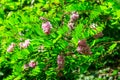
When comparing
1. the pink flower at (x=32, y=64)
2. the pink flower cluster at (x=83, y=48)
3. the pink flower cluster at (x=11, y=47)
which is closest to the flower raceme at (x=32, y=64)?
the pink flower at (x=32, y=64)

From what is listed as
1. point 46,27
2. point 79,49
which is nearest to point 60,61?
point 79,49

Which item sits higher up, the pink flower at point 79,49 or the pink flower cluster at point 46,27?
the pink flower cluster at point 46,27

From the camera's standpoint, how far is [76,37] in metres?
2.08

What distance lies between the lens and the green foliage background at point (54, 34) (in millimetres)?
2182

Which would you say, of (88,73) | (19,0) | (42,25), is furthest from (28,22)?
(88,73)

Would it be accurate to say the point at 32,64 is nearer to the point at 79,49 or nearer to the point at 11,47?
the point at 11,47

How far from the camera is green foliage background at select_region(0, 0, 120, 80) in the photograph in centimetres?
218

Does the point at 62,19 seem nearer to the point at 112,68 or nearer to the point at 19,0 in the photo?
the point at 19,0

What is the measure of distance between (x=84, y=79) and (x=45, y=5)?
4.59 feet

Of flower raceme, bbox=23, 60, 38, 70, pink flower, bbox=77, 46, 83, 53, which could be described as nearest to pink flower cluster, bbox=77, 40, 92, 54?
pink flower, bbox=77, 46, 83, 53

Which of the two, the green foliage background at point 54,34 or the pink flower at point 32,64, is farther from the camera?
the pink flower at point 32,64

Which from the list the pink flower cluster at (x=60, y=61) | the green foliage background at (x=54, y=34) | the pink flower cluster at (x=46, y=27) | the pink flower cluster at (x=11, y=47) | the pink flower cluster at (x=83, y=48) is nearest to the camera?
the green foliage background at (x=54, y=34)

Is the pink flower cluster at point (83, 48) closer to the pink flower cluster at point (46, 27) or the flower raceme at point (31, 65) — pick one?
→ the pink flower cluster at point (46, 27)

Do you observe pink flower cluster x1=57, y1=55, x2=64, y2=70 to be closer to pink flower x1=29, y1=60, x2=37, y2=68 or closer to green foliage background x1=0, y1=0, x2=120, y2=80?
green foliage background x1=0, y1=0, x2=120, y2=80
